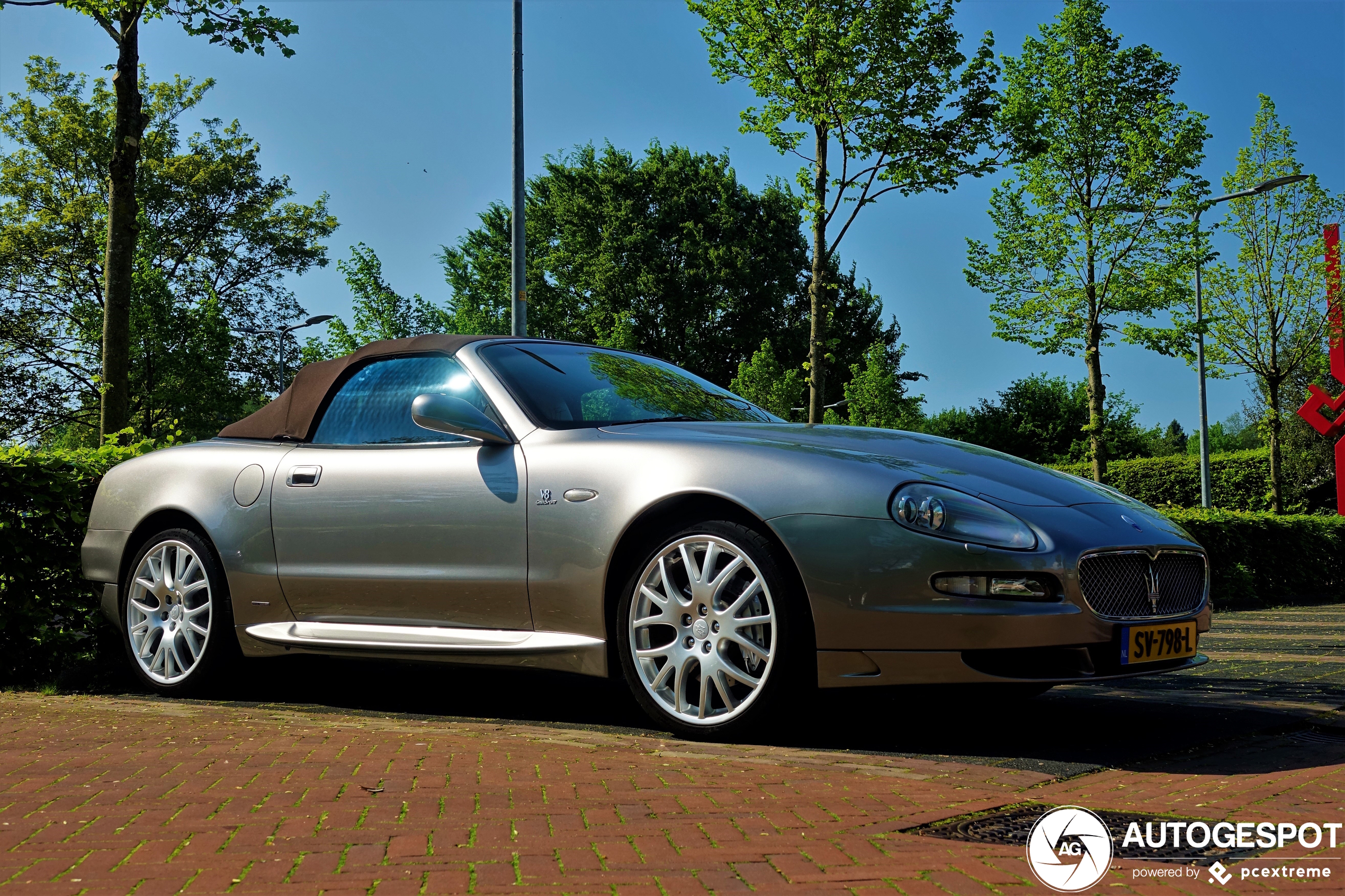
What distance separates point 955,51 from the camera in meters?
16.5

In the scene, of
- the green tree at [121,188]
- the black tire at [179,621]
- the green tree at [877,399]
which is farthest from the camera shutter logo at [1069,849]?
the green tree at [877,399]

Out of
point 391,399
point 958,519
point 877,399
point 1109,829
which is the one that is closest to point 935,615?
point 958,519

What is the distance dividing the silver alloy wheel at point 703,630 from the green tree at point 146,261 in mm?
31605

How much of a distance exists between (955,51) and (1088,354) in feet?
29.3

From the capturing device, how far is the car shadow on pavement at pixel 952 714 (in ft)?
13.3

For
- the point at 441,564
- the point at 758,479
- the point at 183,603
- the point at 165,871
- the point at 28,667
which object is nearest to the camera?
the point at 165,871

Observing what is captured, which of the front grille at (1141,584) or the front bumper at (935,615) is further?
the front grille at (1141,584)

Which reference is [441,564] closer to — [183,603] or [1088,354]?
[183,603]

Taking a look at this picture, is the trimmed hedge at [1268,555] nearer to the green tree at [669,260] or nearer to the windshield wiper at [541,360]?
the windshield wiper at [541,360]

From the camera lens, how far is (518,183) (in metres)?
15.7

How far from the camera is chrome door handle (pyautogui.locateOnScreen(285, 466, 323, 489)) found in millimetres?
5406

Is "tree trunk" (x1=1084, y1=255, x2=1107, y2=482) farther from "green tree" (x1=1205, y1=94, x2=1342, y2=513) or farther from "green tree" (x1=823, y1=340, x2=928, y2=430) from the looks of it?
"green tree" (x1=823, y1=340, x2=928, y2=430)

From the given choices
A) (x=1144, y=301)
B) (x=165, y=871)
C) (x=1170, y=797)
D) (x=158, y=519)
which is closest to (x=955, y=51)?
(x=1144, y=301)

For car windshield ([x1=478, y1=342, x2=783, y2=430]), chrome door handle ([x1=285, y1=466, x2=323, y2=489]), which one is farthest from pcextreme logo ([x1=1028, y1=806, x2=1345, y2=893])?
chrome door handle ([x1=285, y1=466, x2=323, y2=489])
